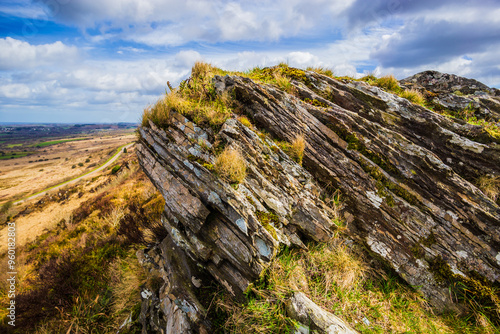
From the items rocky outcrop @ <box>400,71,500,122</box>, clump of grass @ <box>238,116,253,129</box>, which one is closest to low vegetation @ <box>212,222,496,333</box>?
clump of grass @ <box>238,116,253,129</box>

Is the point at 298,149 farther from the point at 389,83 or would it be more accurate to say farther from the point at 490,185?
the point at 389,83

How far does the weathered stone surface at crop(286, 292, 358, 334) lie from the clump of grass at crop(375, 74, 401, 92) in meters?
10.5

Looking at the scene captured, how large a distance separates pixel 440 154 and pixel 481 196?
167cm

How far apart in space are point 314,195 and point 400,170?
3163 mm

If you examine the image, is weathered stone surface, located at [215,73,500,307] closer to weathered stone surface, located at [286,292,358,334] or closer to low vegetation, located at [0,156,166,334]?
weathered stone surface, located at [286,292,358,334]

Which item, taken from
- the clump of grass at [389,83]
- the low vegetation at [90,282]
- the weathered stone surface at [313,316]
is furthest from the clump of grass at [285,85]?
the low vegetation at [90,282]

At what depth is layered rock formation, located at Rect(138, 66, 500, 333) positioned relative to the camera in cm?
520

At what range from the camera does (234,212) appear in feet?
16.5

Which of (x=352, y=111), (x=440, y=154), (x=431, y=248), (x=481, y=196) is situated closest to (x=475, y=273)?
(x=431, y=248)

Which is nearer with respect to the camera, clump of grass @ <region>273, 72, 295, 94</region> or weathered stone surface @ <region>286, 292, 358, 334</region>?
weathered stone surface @ <region>286, 292, 358, 334</region>

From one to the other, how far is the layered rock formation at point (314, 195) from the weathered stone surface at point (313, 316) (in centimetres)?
102

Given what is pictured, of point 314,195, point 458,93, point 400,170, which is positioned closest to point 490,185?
point 400,170

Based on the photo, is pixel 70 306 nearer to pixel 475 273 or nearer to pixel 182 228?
pixel 182 228

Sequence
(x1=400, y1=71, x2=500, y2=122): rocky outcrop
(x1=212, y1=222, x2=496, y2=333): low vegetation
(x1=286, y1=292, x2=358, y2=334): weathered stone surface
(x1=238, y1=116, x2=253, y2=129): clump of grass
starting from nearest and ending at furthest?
(x1=286, y1=292, x2=358, y2=334): weathered stone surface, (x1=212, y1=222, x2=496, y2=333): low vegetation, (x1=238, y1=116, x2=253, y2=129): clump of grass, (x1=400, y1=71, x2=500, y2=122): rocky outcrop
